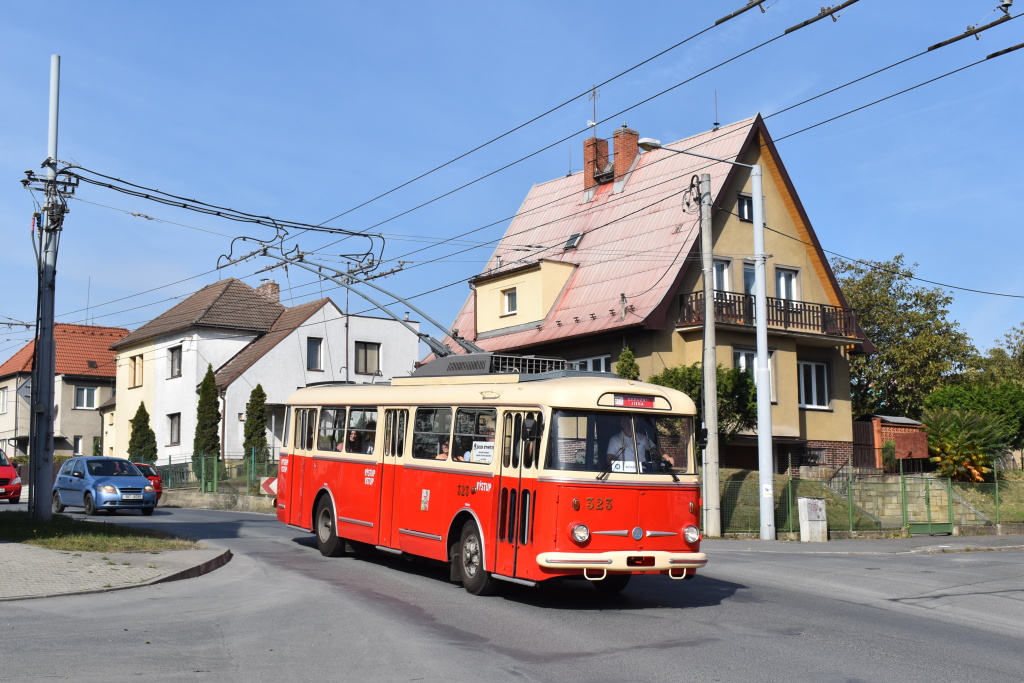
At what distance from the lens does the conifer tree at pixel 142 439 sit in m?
50.9

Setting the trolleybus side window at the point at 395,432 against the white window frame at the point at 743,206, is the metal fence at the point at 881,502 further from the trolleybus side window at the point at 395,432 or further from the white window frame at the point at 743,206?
the trolleybus side window at the point at 395,432

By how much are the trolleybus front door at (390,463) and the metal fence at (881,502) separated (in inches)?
440

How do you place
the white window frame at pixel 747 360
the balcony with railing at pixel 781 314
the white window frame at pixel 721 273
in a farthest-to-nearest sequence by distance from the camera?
the white window frame at pixel 721 273
the white window frame at pixel 747 360
the balcony with railing at pixel 781 314

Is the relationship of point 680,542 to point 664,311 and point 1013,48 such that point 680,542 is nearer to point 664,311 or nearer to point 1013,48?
point 1013,48

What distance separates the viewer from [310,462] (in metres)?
18.4

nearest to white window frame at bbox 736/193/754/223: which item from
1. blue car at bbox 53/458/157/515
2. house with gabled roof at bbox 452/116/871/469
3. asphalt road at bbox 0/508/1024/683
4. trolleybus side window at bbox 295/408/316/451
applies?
house with gabled roof at bbox 452/116/871/469

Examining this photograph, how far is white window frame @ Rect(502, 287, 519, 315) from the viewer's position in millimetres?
39188

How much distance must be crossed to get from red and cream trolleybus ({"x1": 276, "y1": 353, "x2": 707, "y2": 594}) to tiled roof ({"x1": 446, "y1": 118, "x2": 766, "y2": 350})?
17679 mm

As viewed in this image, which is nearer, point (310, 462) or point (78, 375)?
point (310, 462)

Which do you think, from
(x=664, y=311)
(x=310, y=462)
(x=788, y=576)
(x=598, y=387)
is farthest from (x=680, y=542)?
(x=664, y=311)

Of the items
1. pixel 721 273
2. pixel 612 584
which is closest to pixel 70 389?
pixel 721 273

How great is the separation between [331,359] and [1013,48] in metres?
42.4

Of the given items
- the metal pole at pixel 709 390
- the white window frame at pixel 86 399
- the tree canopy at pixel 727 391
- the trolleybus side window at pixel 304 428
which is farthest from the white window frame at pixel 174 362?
the trolleybus side window at pixel 304 428

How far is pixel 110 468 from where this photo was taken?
28.9 m
